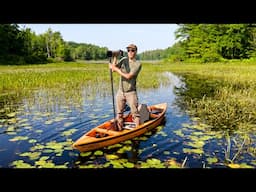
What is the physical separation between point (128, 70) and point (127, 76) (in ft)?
0.52

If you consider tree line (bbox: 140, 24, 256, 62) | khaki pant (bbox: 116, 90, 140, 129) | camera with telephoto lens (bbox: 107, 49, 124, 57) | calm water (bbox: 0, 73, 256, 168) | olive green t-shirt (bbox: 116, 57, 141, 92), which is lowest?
calm water (bbox: 0, 73, 256, 168)

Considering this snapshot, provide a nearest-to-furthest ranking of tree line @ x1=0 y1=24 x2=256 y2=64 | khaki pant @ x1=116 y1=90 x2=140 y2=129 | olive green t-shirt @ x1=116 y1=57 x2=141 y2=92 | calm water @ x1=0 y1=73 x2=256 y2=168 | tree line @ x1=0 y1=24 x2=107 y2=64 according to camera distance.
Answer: calm water @ x1=0 y1=73 x2=256 y2=168 → olive green t-shirt @ x1=116 y1=57 x2=141 y2=92 → khaki pant @ x1=116 y1=90 x2=140 y2=129 → tree line @ x1=0 y1=24 x2=107 y2=64 → tree line @ x1=0 y1=24 x2=256 y2=64

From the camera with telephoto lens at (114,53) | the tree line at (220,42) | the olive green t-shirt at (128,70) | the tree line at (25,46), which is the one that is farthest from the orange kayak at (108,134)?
the tree line at (220,42)

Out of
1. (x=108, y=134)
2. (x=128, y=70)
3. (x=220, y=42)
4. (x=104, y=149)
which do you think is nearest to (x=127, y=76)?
(x=128, y=70)

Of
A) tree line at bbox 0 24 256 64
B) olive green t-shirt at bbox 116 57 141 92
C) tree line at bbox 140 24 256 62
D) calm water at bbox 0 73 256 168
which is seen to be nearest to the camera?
calm water at bbox 0 73 256 168

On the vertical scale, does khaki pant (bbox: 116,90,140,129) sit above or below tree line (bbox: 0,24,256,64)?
below

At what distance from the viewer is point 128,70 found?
15.6 feet

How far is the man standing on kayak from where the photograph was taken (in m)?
4.55

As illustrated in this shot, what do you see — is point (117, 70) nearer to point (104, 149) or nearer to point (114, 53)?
point (114, 53)

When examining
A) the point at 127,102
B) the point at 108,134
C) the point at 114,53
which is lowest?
the point at 108,134

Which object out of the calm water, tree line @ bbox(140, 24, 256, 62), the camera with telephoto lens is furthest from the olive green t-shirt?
tree line @ bbox(140, 24, 256, 62)

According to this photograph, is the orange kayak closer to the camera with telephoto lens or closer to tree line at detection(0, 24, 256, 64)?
the camera with telephoto lens
